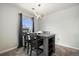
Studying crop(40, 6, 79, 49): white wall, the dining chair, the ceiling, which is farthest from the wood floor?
the ceiling

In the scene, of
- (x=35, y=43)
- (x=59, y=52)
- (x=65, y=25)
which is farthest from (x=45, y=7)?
(x=59, y=52)

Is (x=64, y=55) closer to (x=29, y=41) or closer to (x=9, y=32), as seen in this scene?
(x=29, y=41)

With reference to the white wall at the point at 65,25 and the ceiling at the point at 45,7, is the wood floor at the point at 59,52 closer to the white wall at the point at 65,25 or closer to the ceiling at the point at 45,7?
A: the white wall at the point at 65,25

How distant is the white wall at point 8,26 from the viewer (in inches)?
54.1

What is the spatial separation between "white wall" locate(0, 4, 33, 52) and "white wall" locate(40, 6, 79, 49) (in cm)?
59

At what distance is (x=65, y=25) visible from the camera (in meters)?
1.49

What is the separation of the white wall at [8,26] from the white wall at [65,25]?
588mm

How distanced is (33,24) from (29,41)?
399 mm

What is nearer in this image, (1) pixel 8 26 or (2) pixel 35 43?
(1) pixel 8 26

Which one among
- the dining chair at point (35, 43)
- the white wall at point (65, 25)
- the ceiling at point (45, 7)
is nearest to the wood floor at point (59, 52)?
the white wall at point (65, 25)

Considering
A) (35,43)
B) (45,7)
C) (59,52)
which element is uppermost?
(45,7)

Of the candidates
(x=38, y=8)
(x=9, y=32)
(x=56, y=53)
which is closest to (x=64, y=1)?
(x=38, y=8)

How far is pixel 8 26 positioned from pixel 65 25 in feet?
4.01

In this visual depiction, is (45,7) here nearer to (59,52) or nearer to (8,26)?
(8,26)
